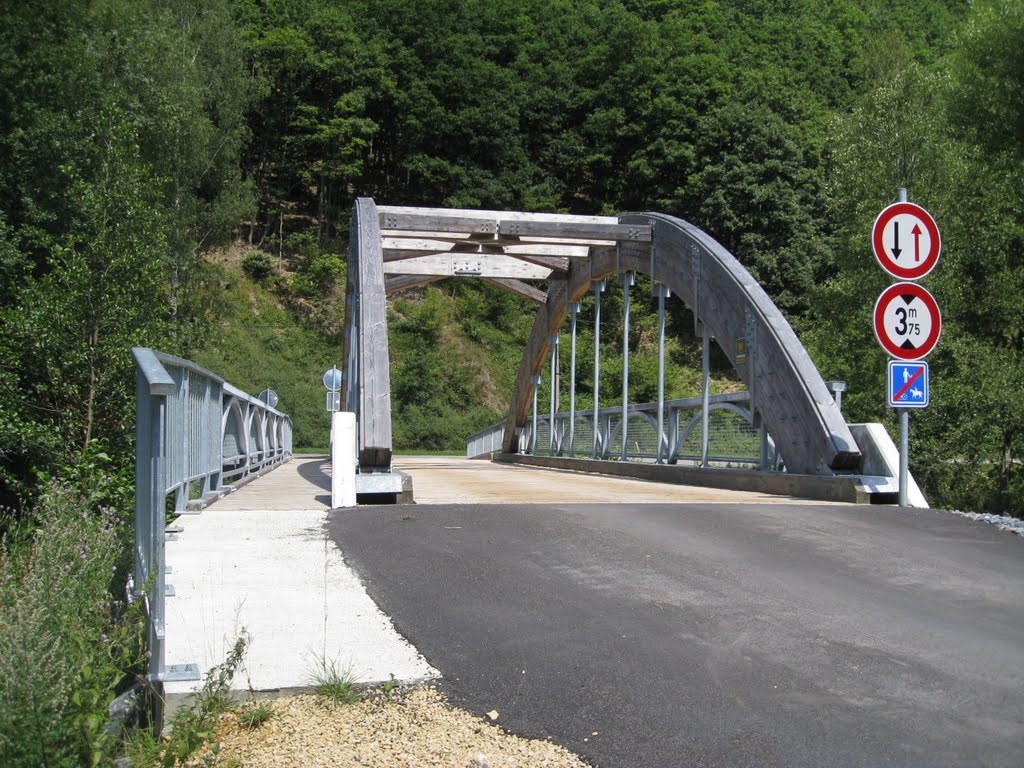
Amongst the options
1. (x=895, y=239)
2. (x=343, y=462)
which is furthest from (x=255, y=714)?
(x=895, y=239)

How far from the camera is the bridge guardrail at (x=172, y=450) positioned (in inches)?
122

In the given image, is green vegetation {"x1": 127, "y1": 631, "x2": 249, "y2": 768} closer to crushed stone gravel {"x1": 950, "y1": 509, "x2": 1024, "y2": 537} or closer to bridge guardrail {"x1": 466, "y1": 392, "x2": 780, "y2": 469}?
crushed stone gravel {"x1": 950, "y1": 509, "x2": 1024, "y2": 537}

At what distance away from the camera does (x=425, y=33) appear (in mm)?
52281

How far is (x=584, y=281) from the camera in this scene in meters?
17.9

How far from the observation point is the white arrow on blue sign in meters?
7.22

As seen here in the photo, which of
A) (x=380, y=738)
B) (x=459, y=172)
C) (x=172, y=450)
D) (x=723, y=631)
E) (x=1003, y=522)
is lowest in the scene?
(x=380, y=738)

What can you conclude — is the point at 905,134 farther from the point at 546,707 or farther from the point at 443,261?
the point at 546,707

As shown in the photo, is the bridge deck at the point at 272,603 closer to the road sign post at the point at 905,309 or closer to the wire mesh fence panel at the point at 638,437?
the road sign post at the point at 905,309

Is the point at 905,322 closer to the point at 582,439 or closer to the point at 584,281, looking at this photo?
the point at 584,281

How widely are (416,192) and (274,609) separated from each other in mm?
48271

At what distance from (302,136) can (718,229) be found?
20651 millimetres

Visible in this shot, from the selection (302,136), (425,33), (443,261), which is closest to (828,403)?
(443,261)

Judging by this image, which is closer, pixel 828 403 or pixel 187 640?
pixel 187 640

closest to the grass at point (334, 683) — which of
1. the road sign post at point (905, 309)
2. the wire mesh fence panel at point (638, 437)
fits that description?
the road sign post at point (905, 309)
